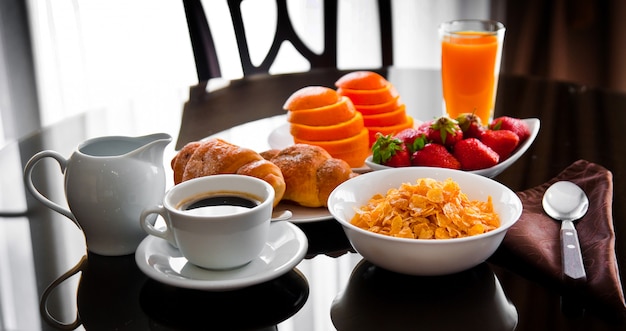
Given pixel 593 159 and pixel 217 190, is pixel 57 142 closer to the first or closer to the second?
pixel 217 190

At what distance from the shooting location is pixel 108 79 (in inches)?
102

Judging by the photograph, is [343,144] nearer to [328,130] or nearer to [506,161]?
[328,130]

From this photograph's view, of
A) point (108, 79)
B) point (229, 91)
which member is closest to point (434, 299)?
point (229, 91)

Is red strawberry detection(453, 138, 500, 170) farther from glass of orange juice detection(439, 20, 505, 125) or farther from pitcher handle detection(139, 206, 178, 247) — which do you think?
pitcher handle detection(139, 206, 178, 247)

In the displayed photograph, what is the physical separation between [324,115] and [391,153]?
197 mm

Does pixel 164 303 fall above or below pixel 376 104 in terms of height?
below

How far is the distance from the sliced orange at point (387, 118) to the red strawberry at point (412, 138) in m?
0.16

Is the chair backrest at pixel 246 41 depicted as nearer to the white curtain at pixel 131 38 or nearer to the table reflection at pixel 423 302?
the white curtain at pixel 131 38

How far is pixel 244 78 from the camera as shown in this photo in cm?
181

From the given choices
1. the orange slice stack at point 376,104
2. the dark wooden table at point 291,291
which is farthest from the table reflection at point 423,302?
the orange slice stack at point 376,104

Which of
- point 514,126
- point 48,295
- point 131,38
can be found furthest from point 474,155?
point 131,38

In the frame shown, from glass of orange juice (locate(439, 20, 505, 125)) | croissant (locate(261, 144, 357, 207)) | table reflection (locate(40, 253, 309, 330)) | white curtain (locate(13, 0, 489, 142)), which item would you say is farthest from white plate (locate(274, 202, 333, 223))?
white curtain (locate(13, 0, 489, 142))

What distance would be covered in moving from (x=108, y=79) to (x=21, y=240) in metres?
1.61

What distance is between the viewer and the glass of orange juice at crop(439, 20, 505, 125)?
162 centimetres
